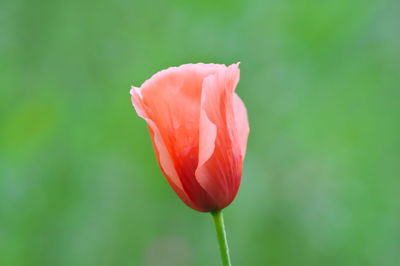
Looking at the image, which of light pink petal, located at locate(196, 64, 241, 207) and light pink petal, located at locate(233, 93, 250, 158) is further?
light pink petal, located at locate(233, 93, 250, 158)

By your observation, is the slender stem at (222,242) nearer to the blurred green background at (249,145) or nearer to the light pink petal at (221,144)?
the light pink petal at (221,144)

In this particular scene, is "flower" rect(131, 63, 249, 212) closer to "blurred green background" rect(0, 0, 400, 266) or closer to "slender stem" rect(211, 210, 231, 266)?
"slender stem" rect(211, 210, 231, 266)

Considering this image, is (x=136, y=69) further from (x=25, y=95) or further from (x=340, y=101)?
(x=340, y=101)

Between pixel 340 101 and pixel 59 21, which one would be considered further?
pixel 59 21

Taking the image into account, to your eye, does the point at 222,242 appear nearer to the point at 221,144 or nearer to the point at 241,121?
the point at 221,144

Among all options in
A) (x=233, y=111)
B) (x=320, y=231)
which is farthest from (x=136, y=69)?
(x=233, y=111)

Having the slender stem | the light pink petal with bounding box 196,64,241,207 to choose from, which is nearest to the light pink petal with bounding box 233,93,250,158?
the light pink petal with bounding box 196,64,241,207
